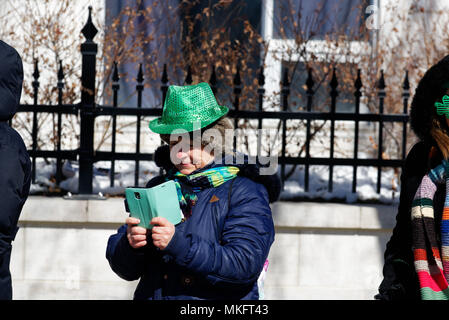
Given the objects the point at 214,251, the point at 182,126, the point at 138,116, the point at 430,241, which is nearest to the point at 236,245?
the point at 214,251

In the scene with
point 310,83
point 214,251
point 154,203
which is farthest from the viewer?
point 310,83

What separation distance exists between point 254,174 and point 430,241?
74cm

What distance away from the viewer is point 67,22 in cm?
747

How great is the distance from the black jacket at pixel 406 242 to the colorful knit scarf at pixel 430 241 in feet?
0.16

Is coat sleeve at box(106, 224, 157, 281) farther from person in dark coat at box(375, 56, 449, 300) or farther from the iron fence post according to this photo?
the iron fence post

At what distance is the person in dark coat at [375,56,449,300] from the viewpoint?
9.02ft

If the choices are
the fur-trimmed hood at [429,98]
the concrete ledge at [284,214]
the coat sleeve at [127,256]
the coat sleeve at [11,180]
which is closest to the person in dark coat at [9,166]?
the coat sleeve at [11,180]

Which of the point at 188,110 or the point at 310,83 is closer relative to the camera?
the point at 188,110

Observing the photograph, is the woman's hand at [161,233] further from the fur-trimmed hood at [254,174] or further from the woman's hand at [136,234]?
the fur-trimmed hood at [254,174]

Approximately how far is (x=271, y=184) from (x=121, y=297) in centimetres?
302

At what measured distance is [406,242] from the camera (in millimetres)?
2961

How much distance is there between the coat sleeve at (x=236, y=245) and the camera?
8.48ft

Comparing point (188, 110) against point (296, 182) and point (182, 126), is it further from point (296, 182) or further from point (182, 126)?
point (296, 182)

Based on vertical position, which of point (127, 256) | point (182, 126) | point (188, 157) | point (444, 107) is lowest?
point (127, 256)
